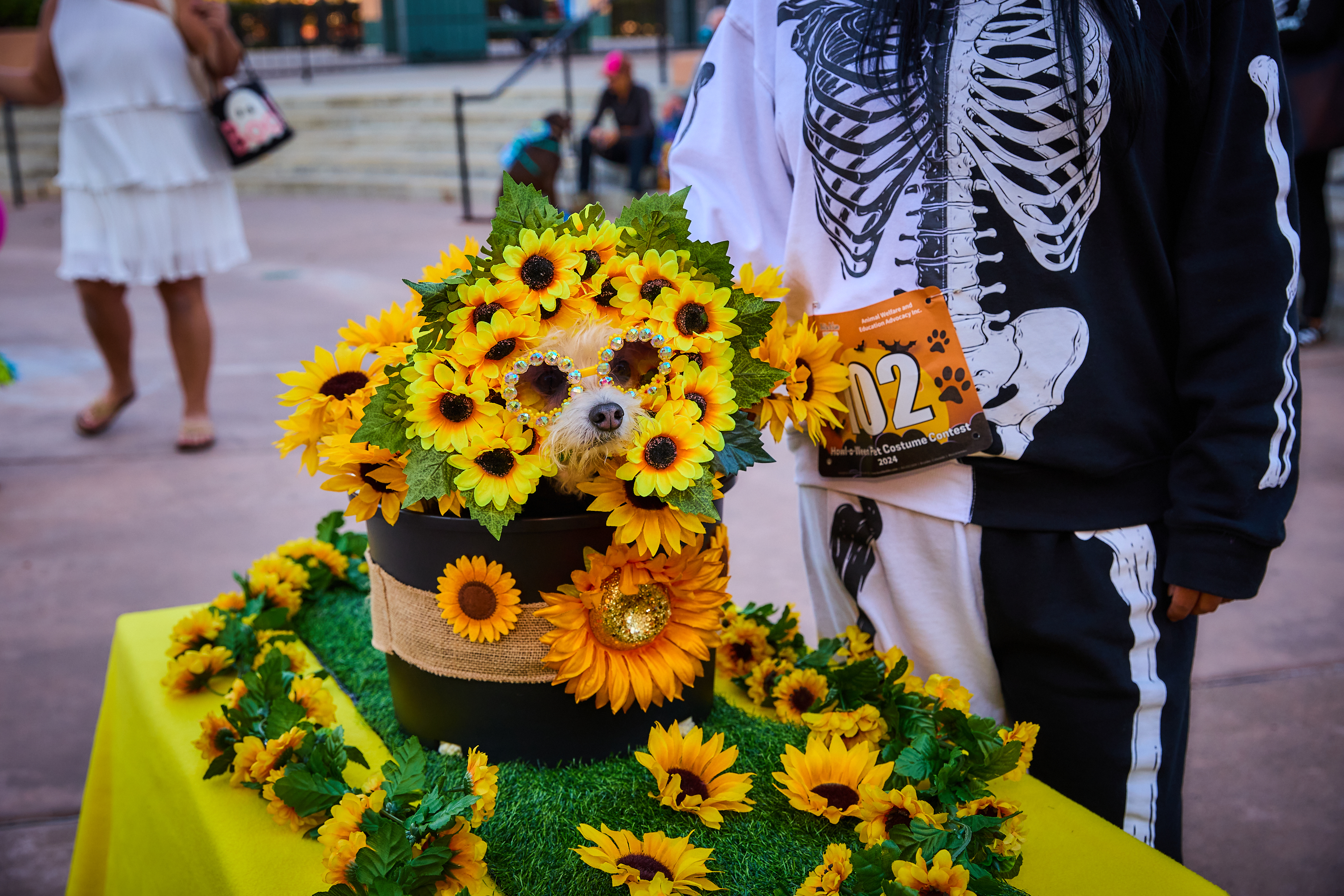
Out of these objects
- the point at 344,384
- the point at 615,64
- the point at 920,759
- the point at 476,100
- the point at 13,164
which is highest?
the point at 615,64

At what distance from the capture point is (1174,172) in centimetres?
127

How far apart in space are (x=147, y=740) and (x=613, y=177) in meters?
9.96

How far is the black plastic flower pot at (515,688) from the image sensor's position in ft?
3.72

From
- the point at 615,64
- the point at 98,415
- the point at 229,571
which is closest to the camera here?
the point at 229,571

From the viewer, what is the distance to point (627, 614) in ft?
3.78

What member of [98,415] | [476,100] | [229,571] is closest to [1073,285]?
[229,571]

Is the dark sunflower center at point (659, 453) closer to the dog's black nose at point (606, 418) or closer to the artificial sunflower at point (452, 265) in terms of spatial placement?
the dog's black nose at point (606, 418)

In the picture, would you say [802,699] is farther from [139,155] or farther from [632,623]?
[139,155]

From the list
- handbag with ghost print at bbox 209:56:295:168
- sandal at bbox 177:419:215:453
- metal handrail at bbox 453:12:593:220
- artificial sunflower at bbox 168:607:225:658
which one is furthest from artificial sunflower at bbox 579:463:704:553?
metal handrail at bbox 453:12:593:220

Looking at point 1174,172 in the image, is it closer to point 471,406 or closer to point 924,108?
point 924,108

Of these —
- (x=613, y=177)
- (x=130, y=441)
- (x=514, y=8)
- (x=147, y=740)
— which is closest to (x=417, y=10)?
(x=514, y=8)

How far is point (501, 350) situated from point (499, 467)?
0.39ft

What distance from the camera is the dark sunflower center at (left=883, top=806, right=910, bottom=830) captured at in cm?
111

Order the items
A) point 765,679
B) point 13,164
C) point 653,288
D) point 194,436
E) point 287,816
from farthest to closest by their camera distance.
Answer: point 13,164 < point 194,436 < point 765,679 < point 287,816 < point 653,288
